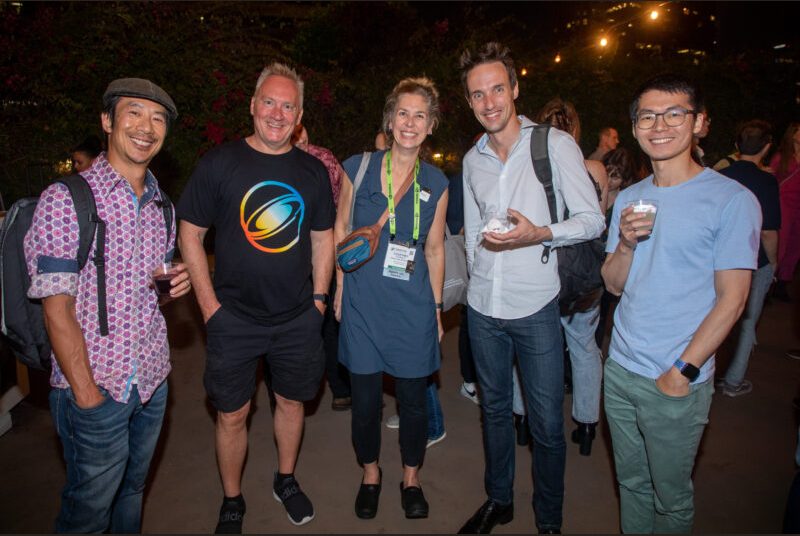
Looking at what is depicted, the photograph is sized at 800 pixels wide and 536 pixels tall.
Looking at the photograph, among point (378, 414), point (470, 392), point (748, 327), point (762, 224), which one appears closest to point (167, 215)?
point (378, 414)

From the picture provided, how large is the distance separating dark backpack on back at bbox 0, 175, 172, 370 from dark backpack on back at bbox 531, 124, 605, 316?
1.93 meters

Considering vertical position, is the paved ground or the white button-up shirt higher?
the white button-up shirt

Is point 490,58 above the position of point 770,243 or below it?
above

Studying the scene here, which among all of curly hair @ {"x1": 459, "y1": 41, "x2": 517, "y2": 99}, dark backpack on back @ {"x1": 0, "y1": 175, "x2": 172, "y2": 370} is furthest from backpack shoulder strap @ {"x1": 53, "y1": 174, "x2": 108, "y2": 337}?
curly hair @ {"x1": 459, "y1": 41, "x2": 517, "y2": 99}

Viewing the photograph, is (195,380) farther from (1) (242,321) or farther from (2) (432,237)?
(2) (432,237)

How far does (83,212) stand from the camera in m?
1.88

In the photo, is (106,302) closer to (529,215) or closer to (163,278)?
(163,278)

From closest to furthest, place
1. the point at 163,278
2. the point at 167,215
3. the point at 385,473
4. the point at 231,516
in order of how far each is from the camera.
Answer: the point at 163,278
the point at 167,215
the point at 231,516
the point at 385,473

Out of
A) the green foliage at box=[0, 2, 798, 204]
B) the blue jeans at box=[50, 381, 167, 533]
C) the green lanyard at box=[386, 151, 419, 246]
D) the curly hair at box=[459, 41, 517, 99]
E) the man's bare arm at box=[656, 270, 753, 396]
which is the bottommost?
the blue jeans at box=[50, 381, 167, 533]

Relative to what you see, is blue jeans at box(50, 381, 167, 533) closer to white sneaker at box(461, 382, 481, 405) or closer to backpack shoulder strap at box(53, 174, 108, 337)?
backpack shoulder strap at box(53, 174, 108, 337)

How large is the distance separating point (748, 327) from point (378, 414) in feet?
11.2

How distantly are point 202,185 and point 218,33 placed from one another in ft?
25.1

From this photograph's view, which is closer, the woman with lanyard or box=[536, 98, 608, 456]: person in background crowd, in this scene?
the woman with lanyard

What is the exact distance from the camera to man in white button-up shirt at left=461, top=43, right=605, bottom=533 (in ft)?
7.94
